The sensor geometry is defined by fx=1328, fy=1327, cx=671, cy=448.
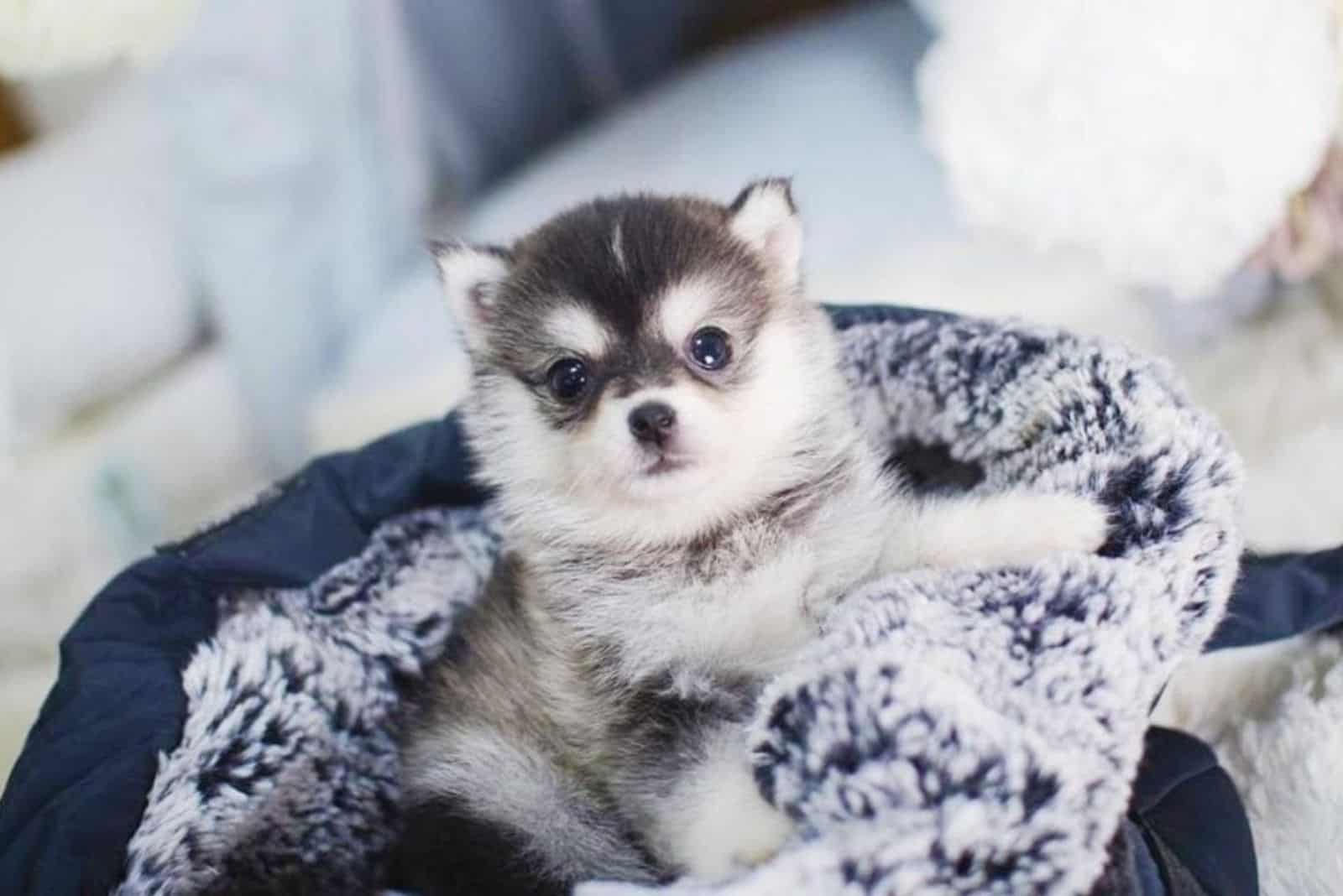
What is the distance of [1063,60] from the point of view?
4.47 ft

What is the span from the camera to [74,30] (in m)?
1.13

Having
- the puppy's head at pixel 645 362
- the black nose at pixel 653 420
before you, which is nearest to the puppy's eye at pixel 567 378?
the puppy's head at pixel 645 362

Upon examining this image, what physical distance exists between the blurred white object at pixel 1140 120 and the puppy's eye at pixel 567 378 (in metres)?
0.57

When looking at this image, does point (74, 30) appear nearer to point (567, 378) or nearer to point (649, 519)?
point (567, 378)

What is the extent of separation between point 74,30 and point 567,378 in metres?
0.52

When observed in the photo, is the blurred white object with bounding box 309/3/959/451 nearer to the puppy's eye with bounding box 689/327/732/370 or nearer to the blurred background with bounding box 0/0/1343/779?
the blurred background with bounding box 0/0/1343/779

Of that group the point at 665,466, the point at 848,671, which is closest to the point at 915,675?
the point at 848,671

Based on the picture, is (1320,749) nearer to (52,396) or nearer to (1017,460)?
(1017,460)

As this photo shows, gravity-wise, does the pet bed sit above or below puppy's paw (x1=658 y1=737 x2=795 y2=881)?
above

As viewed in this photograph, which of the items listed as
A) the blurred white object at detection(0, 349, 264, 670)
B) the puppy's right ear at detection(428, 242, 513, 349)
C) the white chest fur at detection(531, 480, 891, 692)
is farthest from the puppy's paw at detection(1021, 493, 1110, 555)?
the blurred white object at detection(0, 349, 264, 670)

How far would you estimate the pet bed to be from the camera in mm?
758

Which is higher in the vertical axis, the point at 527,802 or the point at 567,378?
the point at 567,378

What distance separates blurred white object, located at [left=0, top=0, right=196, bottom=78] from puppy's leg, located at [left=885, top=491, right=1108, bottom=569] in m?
0.80

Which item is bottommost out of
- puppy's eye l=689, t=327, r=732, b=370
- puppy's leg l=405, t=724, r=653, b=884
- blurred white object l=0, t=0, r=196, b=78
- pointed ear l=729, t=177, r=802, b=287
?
puppy's leg l=405, t=724, r=653, b=884
